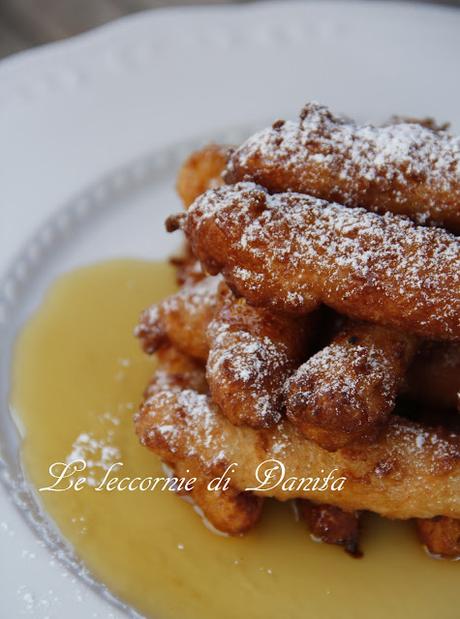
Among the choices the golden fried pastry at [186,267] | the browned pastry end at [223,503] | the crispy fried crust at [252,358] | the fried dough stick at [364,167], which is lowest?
the browned pastry end at [223,503]

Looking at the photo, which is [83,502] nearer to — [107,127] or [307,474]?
[307,474]

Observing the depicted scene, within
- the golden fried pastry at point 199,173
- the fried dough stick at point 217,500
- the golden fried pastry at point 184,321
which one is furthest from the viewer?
the golden fried pastry at point 199,173

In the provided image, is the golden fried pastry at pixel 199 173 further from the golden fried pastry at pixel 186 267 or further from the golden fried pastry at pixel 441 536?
the golden fried pastry at pixel 441 536

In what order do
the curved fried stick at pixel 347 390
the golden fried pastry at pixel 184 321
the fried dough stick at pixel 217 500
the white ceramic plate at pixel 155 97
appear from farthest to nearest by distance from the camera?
the white ceramic plate at pixel 155 97 → the golden fried pastry at pixel 184 321 → the fried dough stick at pixel 217 500 → the curved fried stick at pixel 347 390

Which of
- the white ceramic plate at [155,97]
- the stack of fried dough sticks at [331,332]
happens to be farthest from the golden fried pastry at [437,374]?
the white ceramic plate at [155,97]

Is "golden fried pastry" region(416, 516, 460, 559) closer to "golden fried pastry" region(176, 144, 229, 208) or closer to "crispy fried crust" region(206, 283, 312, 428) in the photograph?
"crispy fried crust" region(206, 283, 312, 428)

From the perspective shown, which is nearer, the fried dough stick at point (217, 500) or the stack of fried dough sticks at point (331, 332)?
the stack of fried dough sticks at point (331, 332)

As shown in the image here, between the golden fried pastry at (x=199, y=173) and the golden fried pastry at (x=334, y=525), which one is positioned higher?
the golden fried pastry at (x=199, y=173)
